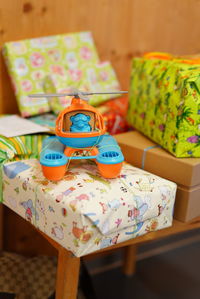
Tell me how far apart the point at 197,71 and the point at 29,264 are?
0.78 meters

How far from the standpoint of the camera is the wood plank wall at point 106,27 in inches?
53.0

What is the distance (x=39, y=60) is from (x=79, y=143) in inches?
19.2

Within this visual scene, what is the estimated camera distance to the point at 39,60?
1.35m

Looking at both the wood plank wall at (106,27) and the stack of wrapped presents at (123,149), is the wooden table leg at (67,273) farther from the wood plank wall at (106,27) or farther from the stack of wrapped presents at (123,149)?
the wood plank wall at (106,27)

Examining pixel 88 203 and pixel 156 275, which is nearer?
pixel 88 203

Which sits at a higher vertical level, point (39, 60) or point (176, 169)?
point (39, 60)

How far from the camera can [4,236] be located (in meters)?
1.50

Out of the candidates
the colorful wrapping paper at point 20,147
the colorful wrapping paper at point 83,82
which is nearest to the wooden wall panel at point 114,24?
the colorful wrapping paper at point 83,82

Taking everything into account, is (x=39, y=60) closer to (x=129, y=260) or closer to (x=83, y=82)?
(x=83, y=82)

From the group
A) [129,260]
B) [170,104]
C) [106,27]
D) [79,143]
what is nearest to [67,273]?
[79,143]

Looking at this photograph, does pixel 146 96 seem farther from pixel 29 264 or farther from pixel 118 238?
pixel 29 264

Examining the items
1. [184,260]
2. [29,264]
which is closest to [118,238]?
[29,264]

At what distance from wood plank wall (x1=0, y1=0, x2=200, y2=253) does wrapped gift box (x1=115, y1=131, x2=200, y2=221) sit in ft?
1.66

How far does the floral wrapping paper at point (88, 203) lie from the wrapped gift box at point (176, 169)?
53 millimetres
